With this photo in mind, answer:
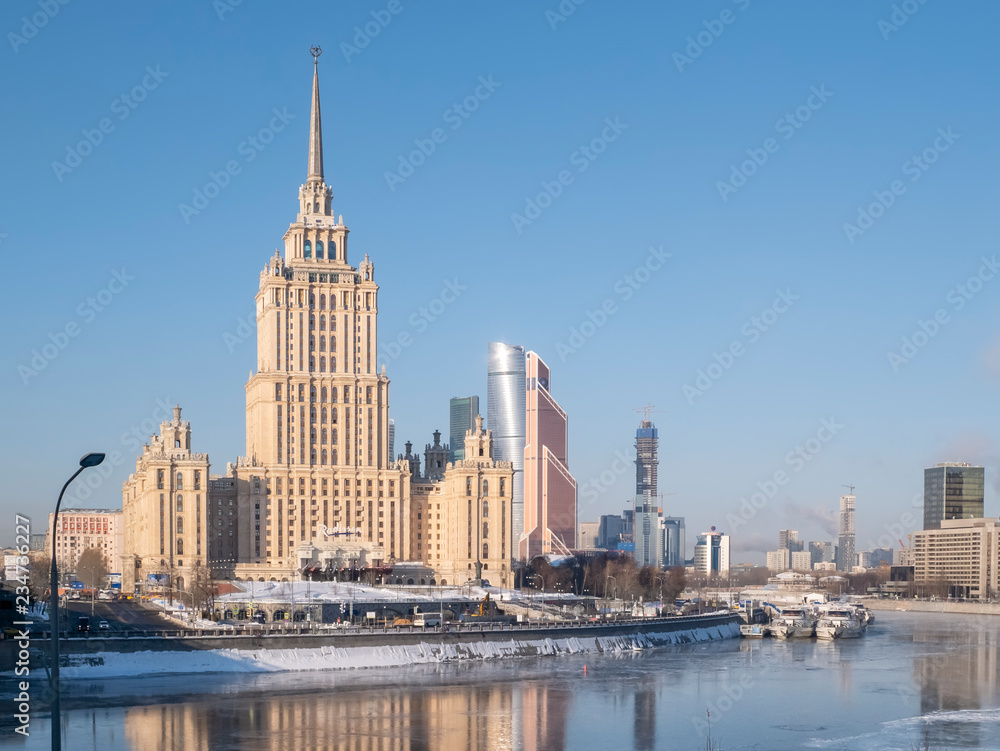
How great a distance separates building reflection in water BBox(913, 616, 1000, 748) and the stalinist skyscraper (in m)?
80.5

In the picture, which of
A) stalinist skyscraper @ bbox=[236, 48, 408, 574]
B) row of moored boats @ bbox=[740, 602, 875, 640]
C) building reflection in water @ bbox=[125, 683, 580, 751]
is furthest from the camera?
stalinist skyscraper @ bbox=[236, 48, 408, 574]

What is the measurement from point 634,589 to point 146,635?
9811cm

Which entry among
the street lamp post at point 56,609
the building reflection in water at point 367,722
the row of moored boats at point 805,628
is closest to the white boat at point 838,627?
the row of moored boats at point 805,628

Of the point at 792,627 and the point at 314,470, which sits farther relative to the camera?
the point at 314,470

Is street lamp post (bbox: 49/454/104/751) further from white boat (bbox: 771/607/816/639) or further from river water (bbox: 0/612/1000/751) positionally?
white boat (bbox: 771/607/816/639)

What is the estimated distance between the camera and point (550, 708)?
9588 cm

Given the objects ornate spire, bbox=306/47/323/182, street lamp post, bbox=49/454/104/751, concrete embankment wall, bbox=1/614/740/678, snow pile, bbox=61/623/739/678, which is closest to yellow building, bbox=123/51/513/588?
ornate spire, bbox=306/47/323/182

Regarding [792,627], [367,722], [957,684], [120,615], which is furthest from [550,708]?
[792,627]

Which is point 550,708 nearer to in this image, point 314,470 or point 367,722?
point 367,722

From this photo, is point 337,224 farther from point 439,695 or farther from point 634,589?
point 439,695

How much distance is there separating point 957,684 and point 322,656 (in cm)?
5764

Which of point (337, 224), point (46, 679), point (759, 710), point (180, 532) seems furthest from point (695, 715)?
point (337, 224)

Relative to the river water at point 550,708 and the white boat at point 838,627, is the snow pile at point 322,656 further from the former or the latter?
the white boat at point 838,627

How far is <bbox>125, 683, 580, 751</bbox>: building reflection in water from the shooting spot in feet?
264
